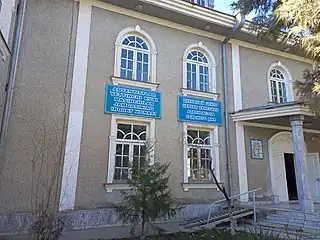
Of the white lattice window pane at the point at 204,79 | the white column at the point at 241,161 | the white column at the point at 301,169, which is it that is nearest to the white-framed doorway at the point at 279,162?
the white column at the point at 241,161

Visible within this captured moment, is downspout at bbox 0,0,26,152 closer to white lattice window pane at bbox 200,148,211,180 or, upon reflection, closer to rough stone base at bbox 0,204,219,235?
rough stone base at bbox 0,204,219,235

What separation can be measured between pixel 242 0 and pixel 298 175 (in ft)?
17.8

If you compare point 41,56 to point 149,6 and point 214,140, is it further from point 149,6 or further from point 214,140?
point 214,140

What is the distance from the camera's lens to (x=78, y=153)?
26.1 ft

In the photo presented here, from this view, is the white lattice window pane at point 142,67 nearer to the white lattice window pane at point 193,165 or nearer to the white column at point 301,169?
the white lattice window pane at point 193,165

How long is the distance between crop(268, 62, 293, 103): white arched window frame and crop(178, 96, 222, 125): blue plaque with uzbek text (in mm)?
2865

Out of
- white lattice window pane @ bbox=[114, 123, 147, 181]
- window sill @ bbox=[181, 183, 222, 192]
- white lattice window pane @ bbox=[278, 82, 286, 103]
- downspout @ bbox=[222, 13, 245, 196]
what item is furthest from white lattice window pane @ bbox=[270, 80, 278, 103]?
white lattice window pane @ bbox=[114, 123, 147, 181]

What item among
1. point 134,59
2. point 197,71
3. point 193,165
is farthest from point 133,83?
point 193,165

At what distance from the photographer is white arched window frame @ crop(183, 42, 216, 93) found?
33.7 ft

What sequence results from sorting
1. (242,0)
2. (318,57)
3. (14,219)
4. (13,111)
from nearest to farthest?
(318,57) → (242,0) → (14,219) → (13,111)

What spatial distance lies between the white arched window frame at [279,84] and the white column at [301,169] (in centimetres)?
293

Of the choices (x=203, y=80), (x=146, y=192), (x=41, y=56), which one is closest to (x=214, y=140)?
(x=203, y=80)

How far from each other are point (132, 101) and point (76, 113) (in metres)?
1.77

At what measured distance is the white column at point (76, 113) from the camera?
7672mm
